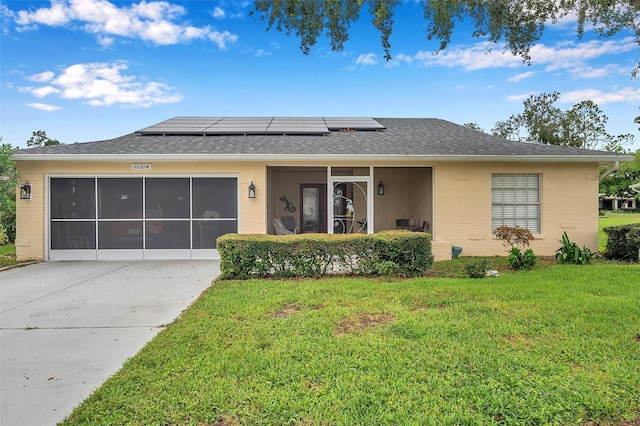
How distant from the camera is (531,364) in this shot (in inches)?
130

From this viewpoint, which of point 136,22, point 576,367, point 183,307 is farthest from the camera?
point 136,22

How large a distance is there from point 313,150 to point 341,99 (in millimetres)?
10938

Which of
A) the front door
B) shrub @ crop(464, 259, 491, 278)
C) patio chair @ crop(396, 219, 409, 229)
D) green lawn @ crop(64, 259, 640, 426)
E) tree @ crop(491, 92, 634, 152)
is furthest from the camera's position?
tree @ crop(491, 92, 634, 152)

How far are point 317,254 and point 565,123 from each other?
3604cm

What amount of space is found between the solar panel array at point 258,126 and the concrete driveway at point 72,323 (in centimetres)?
524

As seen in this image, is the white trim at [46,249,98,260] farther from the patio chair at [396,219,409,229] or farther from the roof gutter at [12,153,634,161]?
the patio chair at [396,219,409,229]

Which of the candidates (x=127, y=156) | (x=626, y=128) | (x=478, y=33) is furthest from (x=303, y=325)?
(x=626, y=128)

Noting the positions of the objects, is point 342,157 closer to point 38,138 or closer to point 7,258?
point 7,258

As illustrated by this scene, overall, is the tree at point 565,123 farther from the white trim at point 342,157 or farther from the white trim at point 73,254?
the white trim at point 73,254

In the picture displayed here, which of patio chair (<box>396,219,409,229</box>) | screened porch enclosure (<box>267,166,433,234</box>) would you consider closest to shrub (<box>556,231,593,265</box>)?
screened porch enclosure (<box>267,166,433,234</box>)

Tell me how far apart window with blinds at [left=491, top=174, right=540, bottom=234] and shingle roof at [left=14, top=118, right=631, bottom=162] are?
0.79 metres

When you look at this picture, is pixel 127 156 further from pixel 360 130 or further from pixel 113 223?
pixel 360 130

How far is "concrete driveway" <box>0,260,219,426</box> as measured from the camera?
9.95 feet

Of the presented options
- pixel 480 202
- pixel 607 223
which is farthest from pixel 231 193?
pixel 607 223
